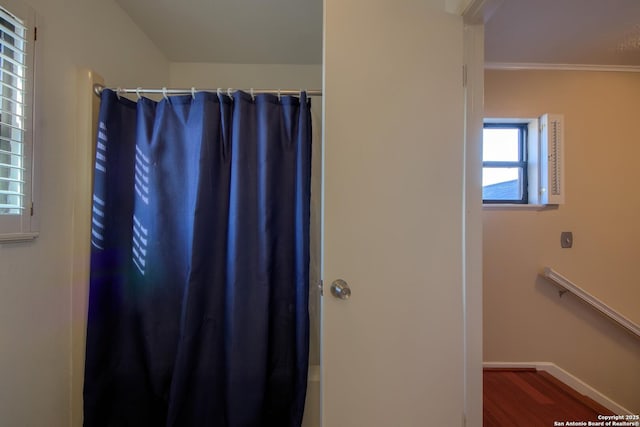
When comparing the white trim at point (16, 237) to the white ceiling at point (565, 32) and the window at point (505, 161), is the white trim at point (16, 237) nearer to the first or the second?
the white ceiling at point (565, 32)

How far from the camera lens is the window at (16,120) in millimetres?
756

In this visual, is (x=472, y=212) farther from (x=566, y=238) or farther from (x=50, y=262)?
(x=50, y=262)

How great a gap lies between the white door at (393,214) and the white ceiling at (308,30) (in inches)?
25.3

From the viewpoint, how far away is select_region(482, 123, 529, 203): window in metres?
1.88

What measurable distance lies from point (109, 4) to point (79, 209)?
1.08 metres

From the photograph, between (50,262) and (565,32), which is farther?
(565,32)

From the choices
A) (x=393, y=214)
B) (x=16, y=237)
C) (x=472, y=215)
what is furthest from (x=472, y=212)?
(x=16, y=237)

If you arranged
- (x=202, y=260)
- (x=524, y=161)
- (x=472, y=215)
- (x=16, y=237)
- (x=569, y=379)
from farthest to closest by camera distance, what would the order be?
1. (x=524, y=161)
2. (x=569, y=379)
3. (x=202, y=260)
4. (x=472, y=215)
5. (x=16, y=237)

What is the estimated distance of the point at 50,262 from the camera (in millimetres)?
932

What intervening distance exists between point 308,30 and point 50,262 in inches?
68.7

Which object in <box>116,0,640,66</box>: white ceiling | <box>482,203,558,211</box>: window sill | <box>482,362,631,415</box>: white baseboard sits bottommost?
<box>482,362,631,415</box>: white baseboard

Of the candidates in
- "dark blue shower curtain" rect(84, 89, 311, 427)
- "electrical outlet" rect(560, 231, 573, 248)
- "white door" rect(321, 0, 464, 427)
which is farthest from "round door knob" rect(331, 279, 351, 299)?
"electrical outlet" rect(560, 231, 573, 248)

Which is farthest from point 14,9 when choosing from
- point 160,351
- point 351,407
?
point 351,407

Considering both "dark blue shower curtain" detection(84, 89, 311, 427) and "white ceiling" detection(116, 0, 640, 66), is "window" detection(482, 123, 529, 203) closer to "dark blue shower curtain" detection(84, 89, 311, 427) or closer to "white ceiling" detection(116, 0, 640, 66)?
"white ceiling" detection(116, 0, 640, 66)
